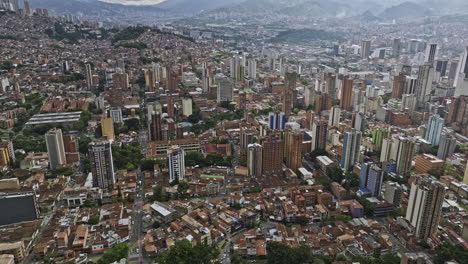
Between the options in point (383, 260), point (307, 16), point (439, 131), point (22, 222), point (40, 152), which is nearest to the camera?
point (383, 260)

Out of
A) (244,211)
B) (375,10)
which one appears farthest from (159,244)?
(375,10)

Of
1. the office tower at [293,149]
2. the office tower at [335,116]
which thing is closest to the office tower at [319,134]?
the office tower at [293,149]

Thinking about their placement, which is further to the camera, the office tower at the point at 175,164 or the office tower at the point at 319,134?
the office tower at the point at 319,134

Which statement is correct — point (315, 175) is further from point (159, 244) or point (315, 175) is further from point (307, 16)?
point (307, 16)

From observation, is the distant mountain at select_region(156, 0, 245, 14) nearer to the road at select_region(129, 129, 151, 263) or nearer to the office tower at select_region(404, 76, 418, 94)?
the office tower at select_region(404, 76, 418, 94)

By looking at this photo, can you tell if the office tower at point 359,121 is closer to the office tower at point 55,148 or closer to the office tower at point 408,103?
the office tower at point 408,103

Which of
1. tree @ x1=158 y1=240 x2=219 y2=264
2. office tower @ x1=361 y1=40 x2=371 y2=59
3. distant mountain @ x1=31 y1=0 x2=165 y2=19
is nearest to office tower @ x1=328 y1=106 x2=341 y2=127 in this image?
tree @ x1=158 y1=240 x2=219 y2=264

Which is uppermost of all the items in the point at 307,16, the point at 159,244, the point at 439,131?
the point at 307,16
